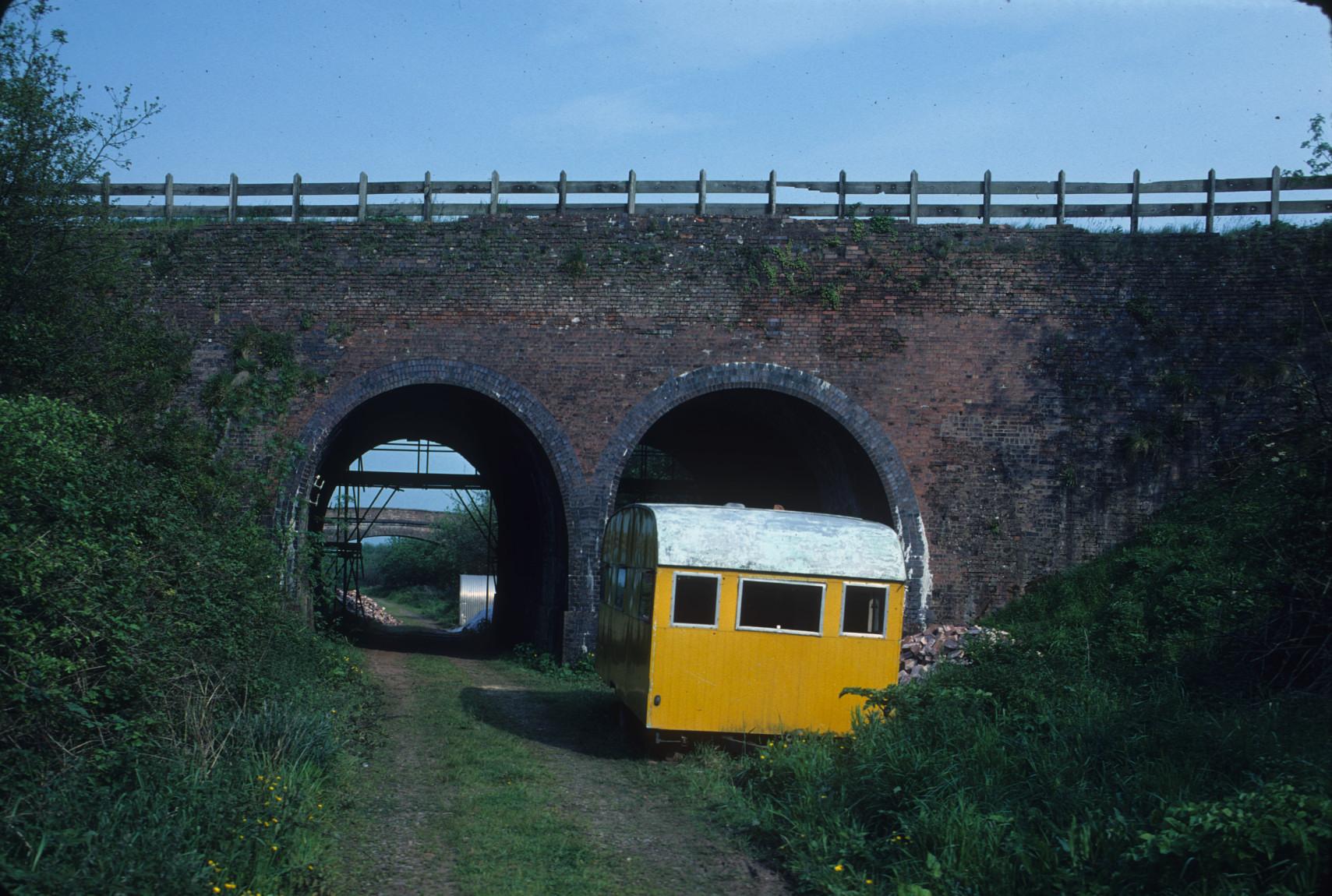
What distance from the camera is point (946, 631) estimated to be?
15422 mm

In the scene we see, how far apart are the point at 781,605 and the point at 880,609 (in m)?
0.96

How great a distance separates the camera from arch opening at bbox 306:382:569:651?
60.4 ft

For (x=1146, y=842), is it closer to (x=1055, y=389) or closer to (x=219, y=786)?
(x=219, y=786)

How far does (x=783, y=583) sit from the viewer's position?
10711 mm

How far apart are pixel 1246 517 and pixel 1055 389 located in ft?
11.3

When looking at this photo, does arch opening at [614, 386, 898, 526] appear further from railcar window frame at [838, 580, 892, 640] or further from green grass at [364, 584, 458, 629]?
green grass at [364, 584, 458, 629]

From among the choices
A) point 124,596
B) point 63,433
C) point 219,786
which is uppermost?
point 63,433

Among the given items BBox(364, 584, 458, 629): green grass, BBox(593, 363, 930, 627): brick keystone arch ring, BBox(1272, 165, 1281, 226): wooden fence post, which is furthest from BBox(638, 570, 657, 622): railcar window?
BBox(364, 584, 458, 629): green grass

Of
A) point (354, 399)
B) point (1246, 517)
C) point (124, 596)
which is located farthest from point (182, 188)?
point (1246, 517)

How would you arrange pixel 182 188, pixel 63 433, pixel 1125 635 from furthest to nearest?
pixel 182 188 → pixel 1125 635 → pixel 63 433

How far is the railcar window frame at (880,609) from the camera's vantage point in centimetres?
1067

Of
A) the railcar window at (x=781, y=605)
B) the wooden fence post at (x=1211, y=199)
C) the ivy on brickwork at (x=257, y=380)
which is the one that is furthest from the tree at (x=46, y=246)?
the wooden fence post at (x=1211, y=199)

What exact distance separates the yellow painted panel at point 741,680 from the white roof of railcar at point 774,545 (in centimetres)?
50

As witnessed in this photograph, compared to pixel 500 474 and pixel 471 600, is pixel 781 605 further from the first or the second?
pixel 471 600
